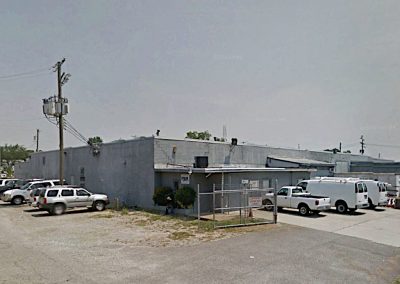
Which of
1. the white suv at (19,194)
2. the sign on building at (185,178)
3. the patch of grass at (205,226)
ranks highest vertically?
the sign on building at (185,178)

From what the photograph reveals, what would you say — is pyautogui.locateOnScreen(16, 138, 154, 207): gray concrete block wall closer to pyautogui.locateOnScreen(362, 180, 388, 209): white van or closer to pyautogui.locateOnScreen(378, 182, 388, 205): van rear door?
pyautogui.locateOnScreen(362, 180, 388, 209): white van

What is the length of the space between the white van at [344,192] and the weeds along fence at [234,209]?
395cm

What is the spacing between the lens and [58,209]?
21.1m

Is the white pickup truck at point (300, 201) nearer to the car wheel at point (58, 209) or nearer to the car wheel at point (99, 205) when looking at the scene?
the car wheel at point (99, 205)

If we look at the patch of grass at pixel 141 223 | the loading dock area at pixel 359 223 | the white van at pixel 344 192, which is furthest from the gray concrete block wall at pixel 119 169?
the white van at pixel 344 192

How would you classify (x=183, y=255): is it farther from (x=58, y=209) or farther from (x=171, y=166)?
(x=58, y=209)

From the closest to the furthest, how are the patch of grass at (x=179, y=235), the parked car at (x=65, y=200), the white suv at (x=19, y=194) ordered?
the patch of grass at (x=179, y=235) → the parked car at (x=65, y=200) → the white suv at (x=19, y=194)

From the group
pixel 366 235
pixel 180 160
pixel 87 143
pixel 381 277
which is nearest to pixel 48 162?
pixel 87 143

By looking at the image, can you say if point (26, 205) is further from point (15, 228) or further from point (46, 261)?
point (46, 261)

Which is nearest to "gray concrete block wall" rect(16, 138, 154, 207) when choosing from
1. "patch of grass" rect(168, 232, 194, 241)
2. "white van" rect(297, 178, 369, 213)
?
"patch of grass" rect(168, 232, 194, 241)

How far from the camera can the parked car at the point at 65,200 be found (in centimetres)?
2094

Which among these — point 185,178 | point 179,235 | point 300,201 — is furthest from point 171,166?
point 179,235

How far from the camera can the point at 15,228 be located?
16.5 m

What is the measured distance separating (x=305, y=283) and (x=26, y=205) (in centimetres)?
2465
